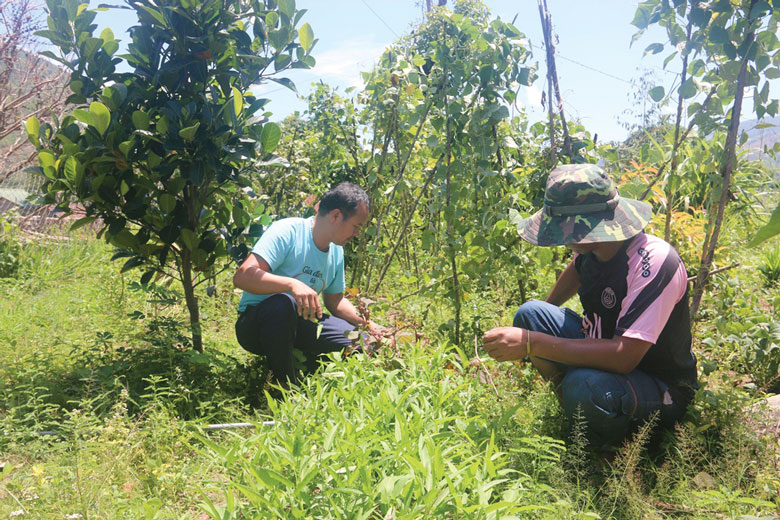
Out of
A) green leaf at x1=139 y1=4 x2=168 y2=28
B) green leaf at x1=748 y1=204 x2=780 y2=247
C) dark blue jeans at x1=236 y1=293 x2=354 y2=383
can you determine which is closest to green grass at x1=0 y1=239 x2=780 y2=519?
dark blue jeans at x1=236 y1=293 x2=354 y2=383

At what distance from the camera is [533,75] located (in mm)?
3180

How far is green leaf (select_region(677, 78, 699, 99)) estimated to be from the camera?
2320 mm

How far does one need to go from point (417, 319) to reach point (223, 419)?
139 cm

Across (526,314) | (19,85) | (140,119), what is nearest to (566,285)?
(526,314)

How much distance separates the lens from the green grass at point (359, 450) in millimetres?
1593

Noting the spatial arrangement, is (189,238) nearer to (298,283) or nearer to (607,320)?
(298,283)

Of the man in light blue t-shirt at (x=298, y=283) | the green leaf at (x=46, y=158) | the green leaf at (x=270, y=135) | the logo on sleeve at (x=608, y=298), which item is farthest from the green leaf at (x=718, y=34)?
the green leaf at (x=46, y=158)

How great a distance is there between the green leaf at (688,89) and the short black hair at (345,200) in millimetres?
1570

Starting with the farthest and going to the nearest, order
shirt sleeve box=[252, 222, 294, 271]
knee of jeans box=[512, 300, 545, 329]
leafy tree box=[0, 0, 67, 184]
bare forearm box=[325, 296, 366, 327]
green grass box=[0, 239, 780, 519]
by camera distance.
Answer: leafy tree box=[0, 0, 67, 184] → bare forearm box=[325, 296, 366, 327] → shirt sleeve box=[252, 222, 294, 271] → knee of jeans box=[512, 300, 545, 329] → green grass box=[0, 239, 780, 519]

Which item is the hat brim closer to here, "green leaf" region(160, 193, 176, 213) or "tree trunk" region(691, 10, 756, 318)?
"tree trunk" region(691, 10, 756, 318)

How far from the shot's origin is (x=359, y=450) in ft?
5.64

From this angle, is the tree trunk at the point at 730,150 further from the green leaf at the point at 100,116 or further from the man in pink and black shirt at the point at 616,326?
the green leaf at the point at 100,116

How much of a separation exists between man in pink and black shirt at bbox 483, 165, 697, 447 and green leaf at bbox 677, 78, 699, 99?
1.60ft

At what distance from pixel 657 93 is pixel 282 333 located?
6.87ft
